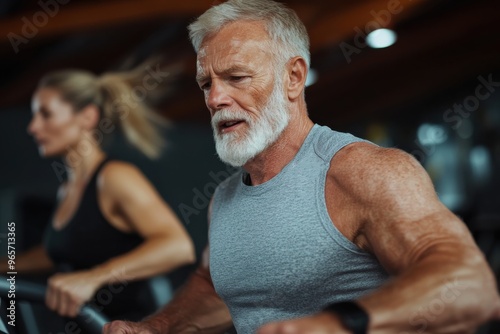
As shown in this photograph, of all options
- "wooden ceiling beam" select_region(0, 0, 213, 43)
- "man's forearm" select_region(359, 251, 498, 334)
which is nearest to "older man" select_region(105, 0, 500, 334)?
"man's forearm" select_region(359, 251, 498, 334)

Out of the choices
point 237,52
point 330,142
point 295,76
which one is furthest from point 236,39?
point 330,142

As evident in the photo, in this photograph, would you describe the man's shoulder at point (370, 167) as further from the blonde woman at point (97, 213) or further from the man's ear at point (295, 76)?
the blonde woman at point (97, 213)

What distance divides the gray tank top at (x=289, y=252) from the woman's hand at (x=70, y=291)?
1.04m

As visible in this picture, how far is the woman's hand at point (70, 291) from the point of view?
2.29 meters

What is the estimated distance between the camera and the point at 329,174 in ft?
4.07

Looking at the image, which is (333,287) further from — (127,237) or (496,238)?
(496,238)

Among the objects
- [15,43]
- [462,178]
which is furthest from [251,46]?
[462,178]

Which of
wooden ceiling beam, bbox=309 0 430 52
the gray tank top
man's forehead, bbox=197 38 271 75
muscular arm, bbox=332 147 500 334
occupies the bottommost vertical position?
wooden ceiling beam, bbox=309 0 430 52

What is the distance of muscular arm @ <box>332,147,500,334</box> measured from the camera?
3.07ft

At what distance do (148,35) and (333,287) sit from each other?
2035mm

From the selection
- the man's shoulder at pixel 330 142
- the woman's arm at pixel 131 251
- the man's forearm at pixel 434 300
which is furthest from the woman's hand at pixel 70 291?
the man's forearm at pixel 434 300

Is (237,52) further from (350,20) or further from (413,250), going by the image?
(350,20)

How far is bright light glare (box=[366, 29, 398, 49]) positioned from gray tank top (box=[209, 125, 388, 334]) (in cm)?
194

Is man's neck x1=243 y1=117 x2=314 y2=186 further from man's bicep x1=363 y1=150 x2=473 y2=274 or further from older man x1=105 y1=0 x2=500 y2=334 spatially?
man's bicep x1=363 y1=150 x2=473 y2=274
